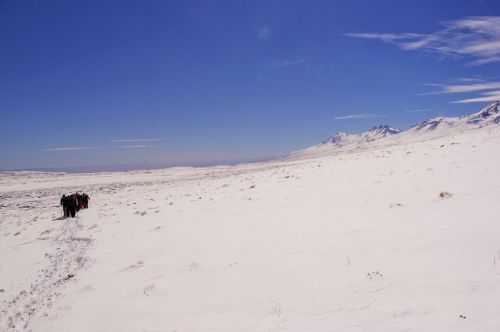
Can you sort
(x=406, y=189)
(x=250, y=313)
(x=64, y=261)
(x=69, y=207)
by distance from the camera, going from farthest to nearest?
1. (x=69, y=207)
2. (x=406, y=189)
3. (x=64, y=261)
4. (x=250, y=313)

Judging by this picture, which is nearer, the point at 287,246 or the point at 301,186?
the point at 287,246

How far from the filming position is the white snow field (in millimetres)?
5500

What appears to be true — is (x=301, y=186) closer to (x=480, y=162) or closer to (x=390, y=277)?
(x=480, y=162)

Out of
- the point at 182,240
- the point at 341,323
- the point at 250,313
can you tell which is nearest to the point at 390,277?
the point at 341,323

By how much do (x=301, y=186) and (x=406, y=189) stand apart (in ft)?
24.6

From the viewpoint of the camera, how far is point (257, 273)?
780 centimetres

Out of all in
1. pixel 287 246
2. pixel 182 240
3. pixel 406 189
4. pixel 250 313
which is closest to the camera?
pixel 250 313

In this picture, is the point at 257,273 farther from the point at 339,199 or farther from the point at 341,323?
the point at 339,199

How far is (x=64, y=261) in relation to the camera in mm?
10867

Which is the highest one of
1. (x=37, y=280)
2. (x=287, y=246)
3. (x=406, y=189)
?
(x=406, y=189)

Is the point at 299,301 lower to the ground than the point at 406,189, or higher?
lower

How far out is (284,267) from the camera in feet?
25.8

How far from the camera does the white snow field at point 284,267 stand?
5500 millimetres

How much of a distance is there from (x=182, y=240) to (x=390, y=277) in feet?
26.0
